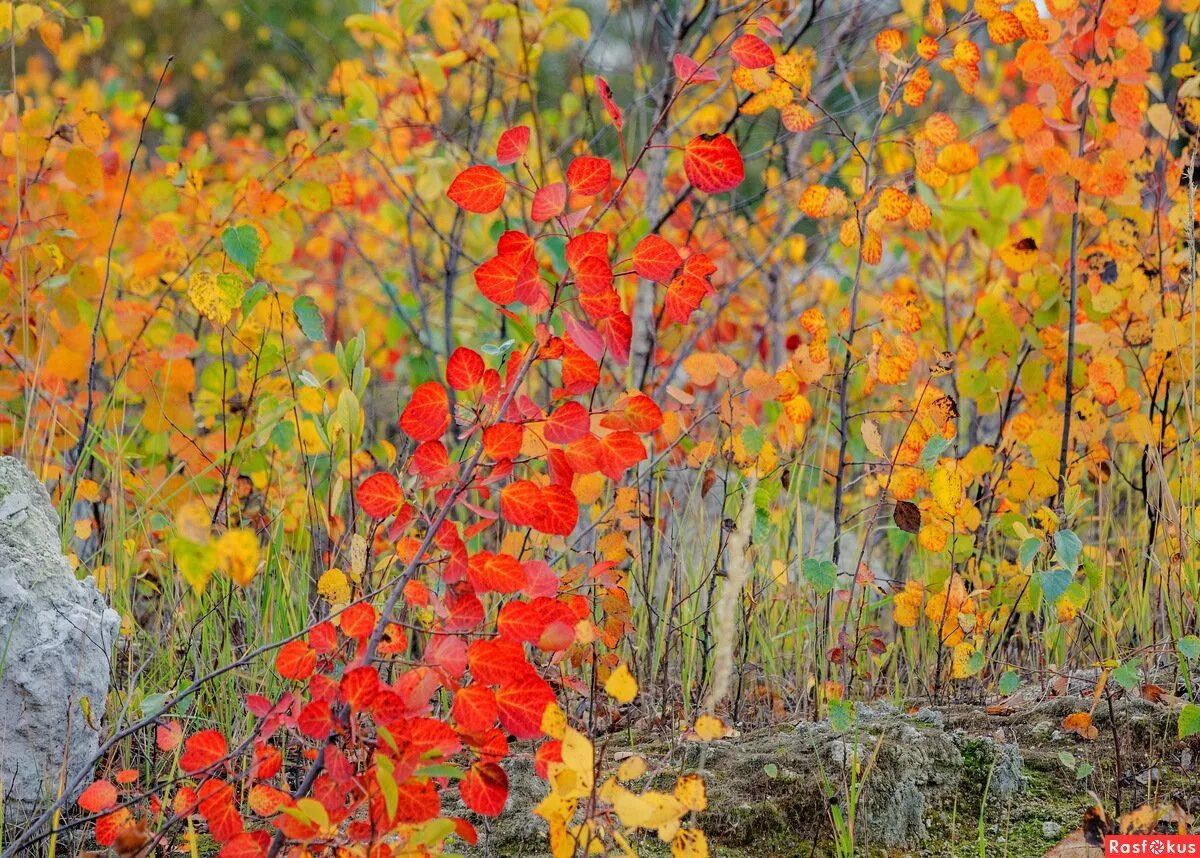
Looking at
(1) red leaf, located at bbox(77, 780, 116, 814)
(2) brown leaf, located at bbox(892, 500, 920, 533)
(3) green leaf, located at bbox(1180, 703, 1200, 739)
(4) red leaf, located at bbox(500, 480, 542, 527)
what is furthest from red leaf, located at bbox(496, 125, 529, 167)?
(3) green leaf, located at bbox(1180, 703, 1200, 739)

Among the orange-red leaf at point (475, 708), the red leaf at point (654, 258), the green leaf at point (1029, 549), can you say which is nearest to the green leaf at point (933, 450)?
the green leaf at point (1029, 549)

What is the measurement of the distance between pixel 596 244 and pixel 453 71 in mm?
2345

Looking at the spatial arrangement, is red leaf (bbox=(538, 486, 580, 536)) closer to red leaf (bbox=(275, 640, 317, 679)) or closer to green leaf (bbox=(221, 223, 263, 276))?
red leaf (bbox=(275, 640, 317, 679))

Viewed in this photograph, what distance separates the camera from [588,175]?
1.39 meters

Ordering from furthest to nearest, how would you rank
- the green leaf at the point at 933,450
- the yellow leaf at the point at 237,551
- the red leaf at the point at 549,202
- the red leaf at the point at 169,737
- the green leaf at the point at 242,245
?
1. the green leaf at the point at 242,245
2. the green leaf at the point at 933,450
3. the red leaf at the point at 169,737
4. the red leaf at the point at 549,202
5. the yellow leaf at the point at 237,551

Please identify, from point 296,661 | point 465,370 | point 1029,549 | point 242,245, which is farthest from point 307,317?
point 1029,549

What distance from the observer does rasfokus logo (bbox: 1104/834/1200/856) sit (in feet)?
4.70

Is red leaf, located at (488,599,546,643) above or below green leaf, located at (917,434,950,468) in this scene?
below

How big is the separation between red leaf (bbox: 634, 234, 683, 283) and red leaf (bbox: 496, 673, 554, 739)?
0.51m

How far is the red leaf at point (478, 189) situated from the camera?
1.37 meters

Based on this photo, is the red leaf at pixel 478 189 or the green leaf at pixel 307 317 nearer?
the red leaf at pixel 478 189

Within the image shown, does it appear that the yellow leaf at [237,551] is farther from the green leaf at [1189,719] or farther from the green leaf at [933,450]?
the green leaf at [1189,719]

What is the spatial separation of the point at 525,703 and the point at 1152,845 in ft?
2.68

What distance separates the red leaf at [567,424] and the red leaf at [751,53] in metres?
0.55
